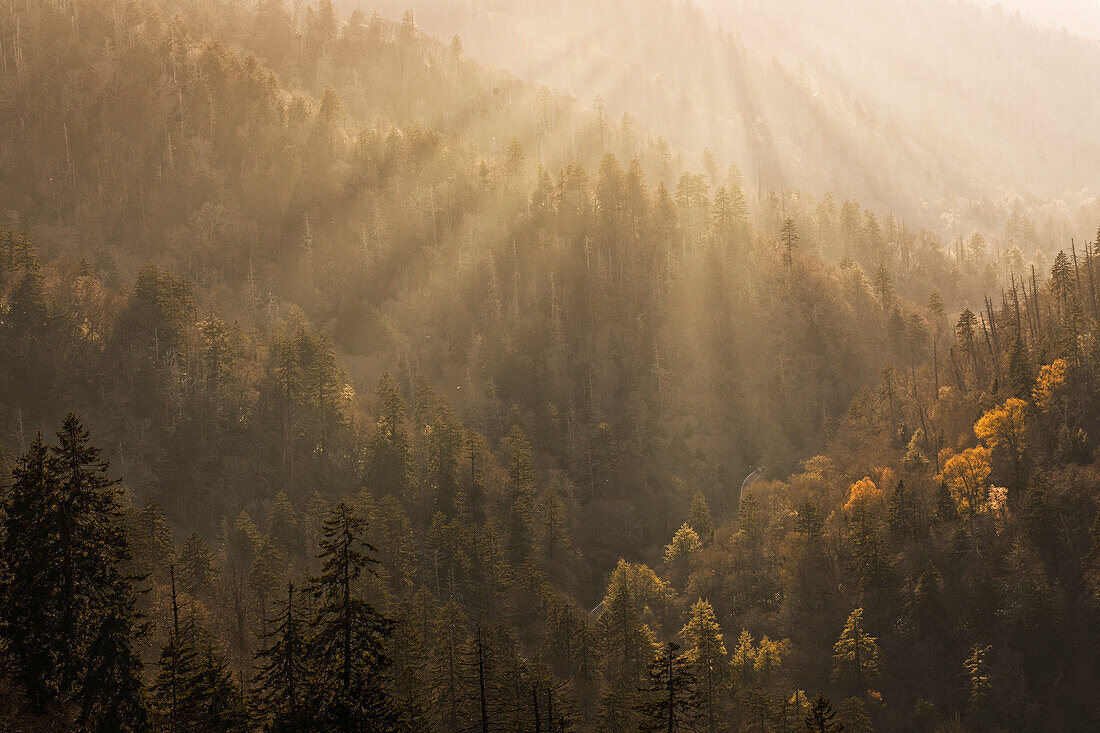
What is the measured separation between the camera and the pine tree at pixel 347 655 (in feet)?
121

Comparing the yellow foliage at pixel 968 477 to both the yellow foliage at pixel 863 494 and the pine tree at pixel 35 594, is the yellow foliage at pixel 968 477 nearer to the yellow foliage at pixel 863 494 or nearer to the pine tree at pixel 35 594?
the yellow foliage at pixel 863 494

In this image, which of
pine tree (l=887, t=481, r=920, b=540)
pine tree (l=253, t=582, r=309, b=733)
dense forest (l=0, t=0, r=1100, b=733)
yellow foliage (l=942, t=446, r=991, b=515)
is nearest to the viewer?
pine tree (l=253, t=582, r=309, b=733)

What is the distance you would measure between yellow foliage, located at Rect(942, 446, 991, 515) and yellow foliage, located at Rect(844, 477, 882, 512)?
9.56 metres

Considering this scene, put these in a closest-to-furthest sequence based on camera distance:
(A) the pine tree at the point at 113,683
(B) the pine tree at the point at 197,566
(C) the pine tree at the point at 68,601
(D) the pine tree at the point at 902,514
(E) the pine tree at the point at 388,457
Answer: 1. (A) the pine tree at the point at 113,683
2. (C) the pine tree at the point at 68,601
3. (B) the pine tree at the point at 197,566
4. (D) the pine tree at the point at 902,514
5. (E) the pine tree at the point at 388,457

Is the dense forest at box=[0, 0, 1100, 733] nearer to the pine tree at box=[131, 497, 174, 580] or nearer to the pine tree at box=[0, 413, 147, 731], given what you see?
the pine tree at box=[0, 413, 147, 731]

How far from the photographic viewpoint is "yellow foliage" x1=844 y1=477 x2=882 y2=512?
127m

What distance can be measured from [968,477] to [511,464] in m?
66.8

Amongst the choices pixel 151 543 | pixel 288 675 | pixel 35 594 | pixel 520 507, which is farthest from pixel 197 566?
pixel 288 675

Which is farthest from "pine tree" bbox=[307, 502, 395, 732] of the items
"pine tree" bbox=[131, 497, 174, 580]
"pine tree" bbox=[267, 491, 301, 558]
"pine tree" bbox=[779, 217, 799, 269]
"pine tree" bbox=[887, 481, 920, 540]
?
"pine tree" bbox=[779, 217, 799, 269]

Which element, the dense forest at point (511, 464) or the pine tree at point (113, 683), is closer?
the pine tree at point (113, 683)

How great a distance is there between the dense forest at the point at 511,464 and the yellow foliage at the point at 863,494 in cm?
43

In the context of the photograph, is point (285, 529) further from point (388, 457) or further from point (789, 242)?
point (789, 242)

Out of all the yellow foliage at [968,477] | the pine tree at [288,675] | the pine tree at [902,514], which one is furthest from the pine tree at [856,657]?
the pine tree at [288,675]

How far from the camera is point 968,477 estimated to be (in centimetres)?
12131
